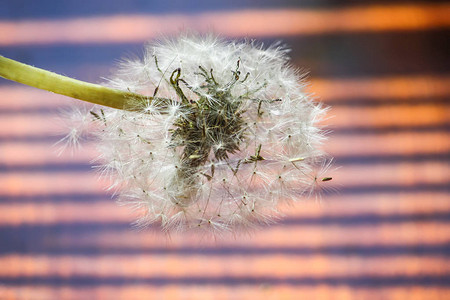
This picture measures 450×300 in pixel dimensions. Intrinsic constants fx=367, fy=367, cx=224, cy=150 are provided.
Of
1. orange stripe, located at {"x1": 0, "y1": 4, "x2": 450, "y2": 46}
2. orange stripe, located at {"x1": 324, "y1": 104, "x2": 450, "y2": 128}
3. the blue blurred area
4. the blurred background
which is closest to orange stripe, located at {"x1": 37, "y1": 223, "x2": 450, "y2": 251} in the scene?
the blurred background

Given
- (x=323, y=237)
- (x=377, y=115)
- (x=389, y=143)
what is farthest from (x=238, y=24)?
(x=323, y=237)

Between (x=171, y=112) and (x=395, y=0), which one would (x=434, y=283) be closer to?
(x=395, y=0)

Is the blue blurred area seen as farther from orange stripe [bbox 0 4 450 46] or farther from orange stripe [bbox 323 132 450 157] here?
orange stripe [bbox 323 132 450 157]

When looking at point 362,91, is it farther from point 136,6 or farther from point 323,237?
point 136,6

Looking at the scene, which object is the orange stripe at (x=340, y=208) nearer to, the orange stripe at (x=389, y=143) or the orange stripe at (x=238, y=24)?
the orange stripe at (x=389, y=143)

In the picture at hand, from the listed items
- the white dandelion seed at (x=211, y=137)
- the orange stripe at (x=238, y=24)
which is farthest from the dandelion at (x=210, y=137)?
the orange stripe at (x=238, y=24)

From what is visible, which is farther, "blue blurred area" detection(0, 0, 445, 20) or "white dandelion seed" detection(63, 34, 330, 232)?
"blue blurred area" detection(0, 0, 445, 20)
